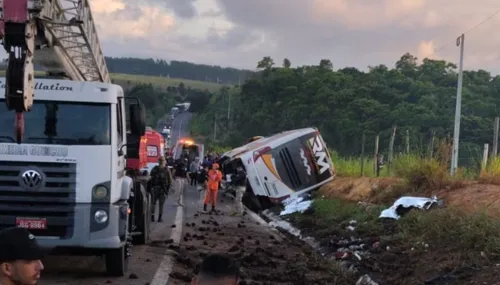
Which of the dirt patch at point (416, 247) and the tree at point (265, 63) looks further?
the tree at point (265, 63)

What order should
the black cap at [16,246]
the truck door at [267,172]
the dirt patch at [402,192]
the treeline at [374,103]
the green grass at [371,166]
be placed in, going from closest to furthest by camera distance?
the black cap at [16,246] < the dirt patch at [402,192] < the green grass at [371,166] < the truck door at [267,172] < the treeline at [374,103]

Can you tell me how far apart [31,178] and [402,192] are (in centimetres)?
1143

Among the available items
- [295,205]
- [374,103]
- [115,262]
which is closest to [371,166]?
[295,205]

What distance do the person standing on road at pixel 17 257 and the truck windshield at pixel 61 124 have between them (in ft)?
22.0

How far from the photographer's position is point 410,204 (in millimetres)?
16625

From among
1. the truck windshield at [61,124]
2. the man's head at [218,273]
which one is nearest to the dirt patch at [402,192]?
the truck windshield at [61,124]

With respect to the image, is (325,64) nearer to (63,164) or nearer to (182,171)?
(182,171)

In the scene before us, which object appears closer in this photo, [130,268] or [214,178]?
[130,268]

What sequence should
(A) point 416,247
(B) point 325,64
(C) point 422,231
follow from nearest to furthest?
(A) point 416,247
(C) point 422,231
(B) point 325,64

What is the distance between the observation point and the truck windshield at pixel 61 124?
34.4 ft

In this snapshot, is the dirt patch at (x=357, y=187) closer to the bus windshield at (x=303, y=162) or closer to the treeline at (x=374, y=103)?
the bus windshield at (x=303, y=162)

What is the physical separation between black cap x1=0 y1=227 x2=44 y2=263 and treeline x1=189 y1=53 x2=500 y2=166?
2374 cm

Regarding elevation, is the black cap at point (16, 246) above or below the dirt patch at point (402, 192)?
above

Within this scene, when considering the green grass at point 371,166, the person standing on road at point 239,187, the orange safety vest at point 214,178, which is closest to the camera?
the green grass at point 371,166
